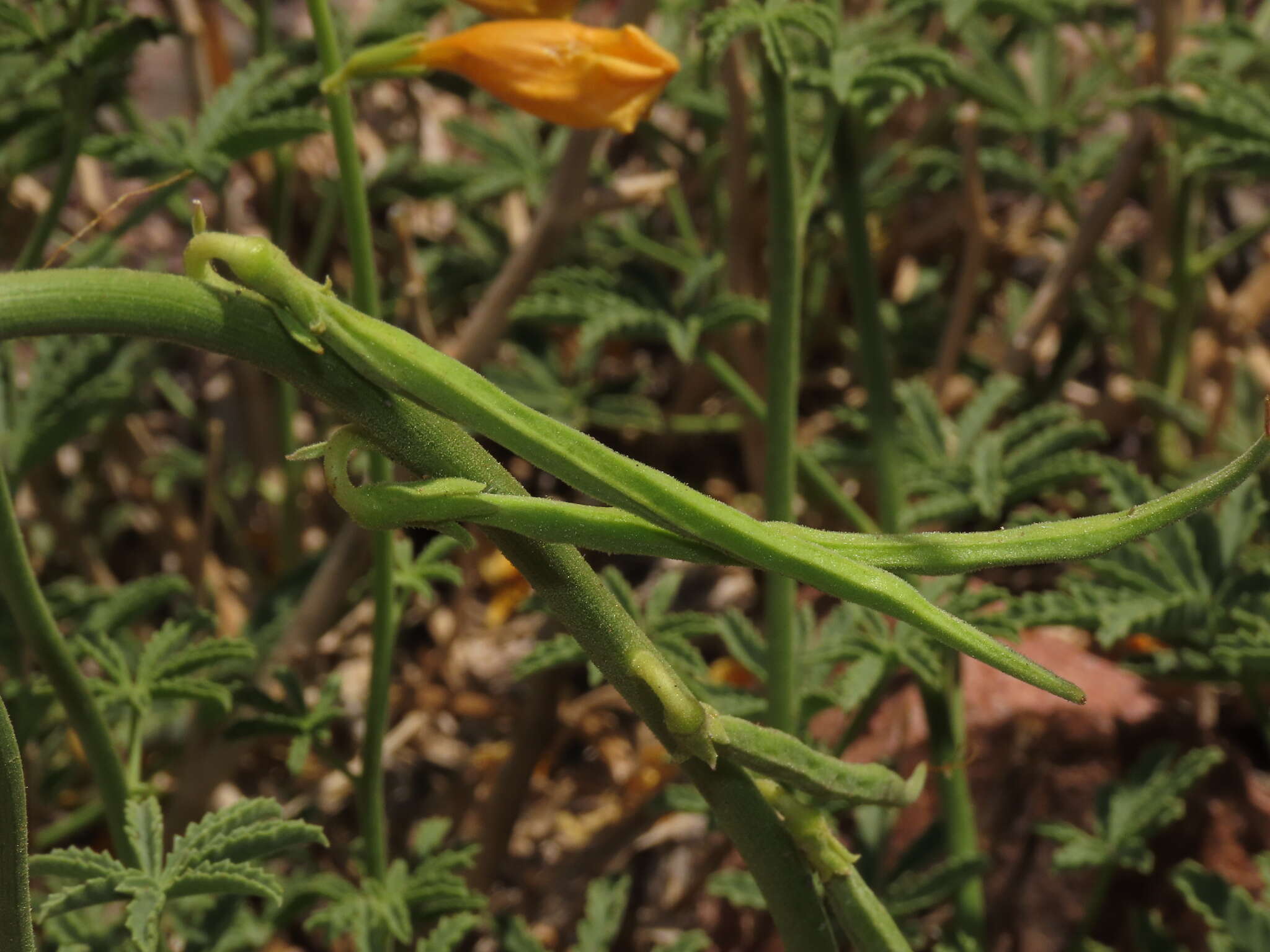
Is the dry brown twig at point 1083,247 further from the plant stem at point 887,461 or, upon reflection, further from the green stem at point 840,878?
the green stem at point 840,878

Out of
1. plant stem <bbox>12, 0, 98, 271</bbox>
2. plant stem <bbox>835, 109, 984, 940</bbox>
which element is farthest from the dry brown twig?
plant stem <bbox>12, 0, 98, 271</bbox>

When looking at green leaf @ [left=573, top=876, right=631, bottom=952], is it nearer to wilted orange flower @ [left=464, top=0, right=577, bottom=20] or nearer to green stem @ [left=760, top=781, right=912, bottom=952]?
green stem @ [left=760, top=781, right=912, bottom=952]

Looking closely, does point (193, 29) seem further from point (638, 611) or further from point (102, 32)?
point (638, 611)

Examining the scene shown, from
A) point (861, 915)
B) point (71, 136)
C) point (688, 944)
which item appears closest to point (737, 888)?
point (688, 944)

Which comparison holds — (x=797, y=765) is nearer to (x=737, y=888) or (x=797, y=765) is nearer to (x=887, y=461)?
(x=737, y=888)

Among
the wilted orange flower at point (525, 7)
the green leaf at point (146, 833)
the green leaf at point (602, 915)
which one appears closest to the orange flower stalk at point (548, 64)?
the wilted orange flower at point (525, 7)

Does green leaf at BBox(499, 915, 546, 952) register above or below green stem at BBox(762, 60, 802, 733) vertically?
below
